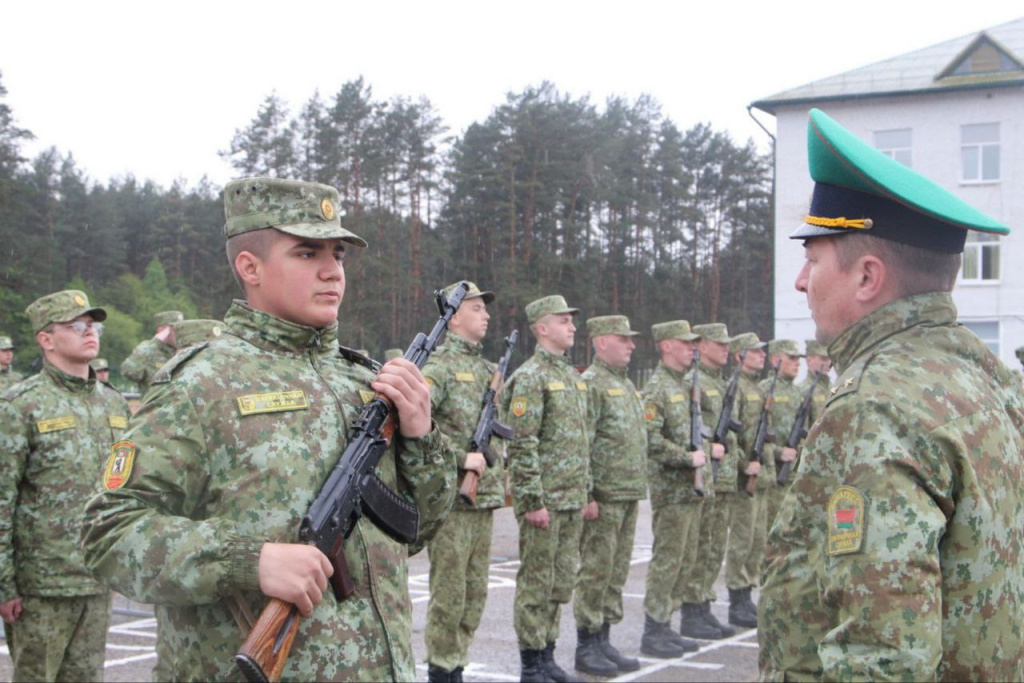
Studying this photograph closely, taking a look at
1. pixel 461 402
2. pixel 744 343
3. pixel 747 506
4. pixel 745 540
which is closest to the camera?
pixel 461 402

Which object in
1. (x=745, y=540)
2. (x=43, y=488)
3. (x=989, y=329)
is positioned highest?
(x=989, y=329)

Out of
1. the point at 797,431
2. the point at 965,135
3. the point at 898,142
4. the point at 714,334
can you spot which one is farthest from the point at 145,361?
the point at 965,135

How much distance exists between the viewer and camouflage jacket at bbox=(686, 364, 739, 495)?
32.8ft

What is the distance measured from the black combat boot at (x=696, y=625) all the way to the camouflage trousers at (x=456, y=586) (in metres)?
2.91

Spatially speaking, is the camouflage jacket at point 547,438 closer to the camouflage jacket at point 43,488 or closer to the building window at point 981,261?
the camouflage jacket at point 43,488

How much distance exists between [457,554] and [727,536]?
4.59 m

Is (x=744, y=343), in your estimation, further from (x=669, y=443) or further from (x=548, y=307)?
(x=548, y=307)

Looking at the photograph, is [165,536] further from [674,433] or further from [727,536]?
[727,536]

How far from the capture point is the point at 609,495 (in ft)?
27.1

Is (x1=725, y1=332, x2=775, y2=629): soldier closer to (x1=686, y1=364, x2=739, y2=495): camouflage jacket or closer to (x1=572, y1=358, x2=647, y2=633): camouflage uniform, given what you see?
(x1=686, y1=364, x2=739, y2=495): camouflage jacket

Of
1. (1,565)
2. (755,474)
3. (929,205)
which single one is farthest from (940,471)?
(755,474)

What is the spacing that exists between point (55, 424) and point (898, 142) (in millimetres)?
29021

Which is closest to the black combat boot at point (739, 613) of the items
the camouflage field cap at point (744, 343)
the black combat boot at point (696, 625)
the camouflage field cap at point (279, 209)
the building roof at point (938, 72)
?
the black combat boot at point (696, 625)

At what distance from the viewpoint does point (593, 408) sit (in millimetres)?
8477
